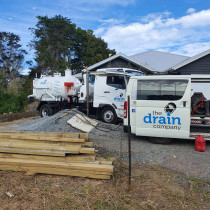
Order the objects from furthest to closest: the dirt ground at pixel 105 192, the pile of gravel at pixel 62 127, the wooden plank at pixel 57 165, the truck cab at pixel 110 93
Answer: the truck cab at pixel 110 93
the pile of gravel at pixel 62 127
the wooden plank at pixel 57 165
the dirt ground at pixel 105 192

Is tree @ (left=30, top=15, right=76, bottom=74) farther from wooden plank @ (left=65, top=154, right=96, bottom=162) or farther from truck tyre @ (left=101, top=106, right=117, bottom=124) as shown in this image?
wooden plank @ (left=65, top=154, right=96, bottom=162)

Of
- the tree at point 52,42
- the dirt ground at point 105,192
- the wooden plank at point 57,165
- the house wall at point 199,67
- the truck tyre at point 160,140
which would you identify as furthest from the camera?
the tree at point 52,42

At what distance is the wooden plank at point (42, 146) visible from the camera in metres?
3.96

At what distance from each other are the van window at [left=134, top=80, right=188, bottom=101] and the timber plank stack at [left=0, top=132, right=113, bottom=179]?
91.0 inches

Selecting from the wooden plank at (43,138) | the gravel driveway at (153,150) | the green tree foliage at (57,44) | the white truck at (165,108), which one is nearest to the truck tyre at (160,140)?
the white truck at (165,108)

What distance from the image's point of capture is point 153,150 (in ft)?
17.6

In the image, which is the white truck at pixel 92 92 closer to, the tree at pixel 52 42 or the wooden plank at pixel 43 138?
the wooden plank at pixel 43 138

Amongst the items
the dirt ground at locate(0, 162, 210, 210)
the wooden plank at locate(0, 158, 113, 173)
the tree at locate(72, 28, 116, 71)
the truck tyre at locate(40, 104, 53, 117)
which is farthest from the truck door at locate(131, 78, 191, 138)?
the tree at locate(72, 28, 116, 71)

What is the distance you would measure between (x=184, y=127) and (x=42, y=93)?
7855 millimetres

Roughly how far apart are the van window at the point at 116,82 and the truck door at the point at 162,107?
2.73m

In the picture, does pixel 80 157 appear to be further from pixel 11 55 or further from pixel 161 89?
pixel 11 55

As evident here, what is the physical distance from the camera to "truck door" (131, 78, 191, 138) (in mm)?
5461

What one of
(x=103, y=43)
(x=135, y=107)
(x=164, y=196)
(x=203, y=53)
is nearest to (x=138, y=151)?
(x=135, y=107)

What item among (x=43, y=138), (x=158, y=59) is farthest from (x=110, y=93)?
(x=158, y=59)
